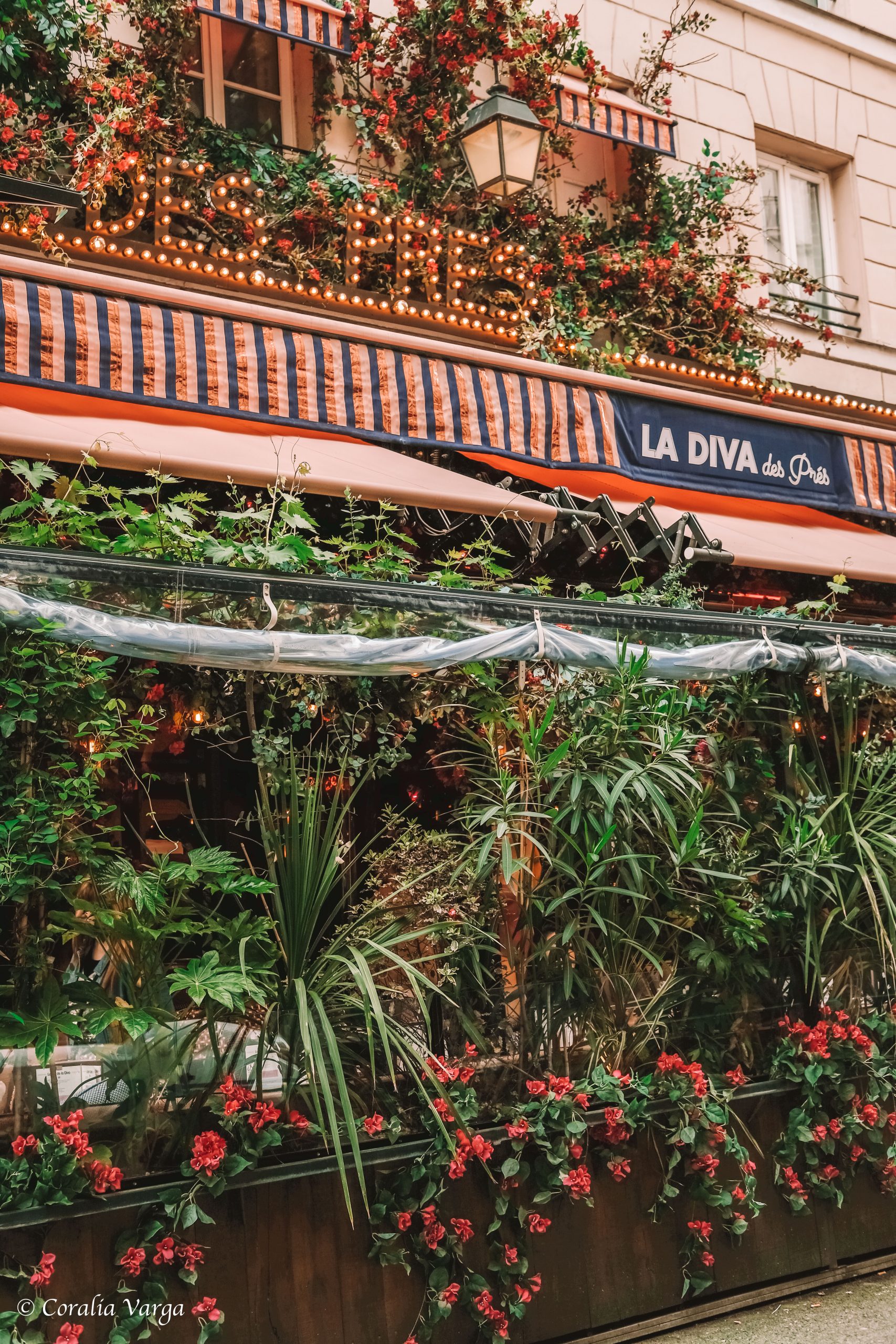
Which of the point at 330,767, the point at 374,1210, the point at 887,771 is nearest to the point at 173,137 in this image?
the point at 330,767

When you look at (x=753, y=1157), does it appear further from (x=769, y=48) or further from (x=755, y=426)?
(x=769, y=48)

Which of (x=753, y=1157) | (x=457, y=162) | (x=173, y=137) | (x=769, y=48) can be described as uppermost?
(x=769, y=48)

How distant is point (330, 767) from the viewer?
4348 millimetres

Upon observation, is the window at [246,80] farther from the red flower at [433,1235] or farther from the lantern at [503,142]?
the red flower at [433,1235]

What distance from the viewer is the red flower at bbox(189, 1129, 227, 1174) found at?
3725 mm

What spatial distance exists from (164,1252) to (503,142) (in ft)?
22.1

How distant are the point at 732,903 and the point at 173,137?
216 inches

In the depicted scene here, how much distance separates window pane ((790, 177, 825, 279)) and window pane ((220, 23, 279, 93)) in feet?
16.1

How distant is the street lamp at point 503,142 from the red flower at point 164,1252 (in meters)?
6.62

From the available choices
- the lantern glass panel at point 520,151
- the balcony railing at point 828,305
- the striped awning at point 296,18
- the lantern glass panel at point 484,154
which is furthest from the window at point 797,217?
the striped awning at point 296,18

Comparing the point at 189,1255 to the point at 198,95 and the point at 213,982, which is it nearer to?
the point at 213,982

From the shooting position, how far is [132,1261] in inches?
140

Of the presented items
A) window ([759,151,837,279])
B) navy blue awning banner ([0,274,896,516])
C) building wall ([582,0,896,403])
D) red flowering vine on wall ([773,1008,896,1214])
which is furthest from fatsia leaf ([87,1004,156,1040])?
window ([759,151,837,279])

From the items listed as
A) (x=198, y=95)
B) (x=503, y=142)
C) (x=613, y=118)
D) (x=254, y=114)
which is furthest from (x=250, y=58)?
(x=613, y=118)
